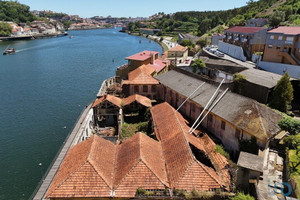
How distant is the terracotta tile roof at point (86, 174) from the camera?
1620 centimetres

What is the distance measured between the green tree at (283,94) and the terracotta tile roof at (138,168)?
15.9 m

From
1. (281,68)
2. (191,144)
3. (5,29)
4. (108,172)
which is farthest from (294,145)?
(5,29)

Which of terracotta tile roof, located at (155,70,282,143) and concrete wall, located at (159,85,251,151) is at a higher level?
terracotta tile roof, located at (155,70,282,143)

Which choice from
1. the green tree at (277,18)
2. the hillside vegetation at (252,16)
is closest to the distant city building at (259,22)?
the hillside vegetation at (252,16)

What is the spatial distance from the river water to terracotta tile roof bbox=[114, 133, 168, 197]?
12399 mm

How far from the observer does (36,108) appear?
4478 centimetres

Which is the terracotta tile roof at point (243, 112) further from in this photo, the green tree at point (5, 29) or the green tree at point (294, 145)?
the green tree at point (5, 29)

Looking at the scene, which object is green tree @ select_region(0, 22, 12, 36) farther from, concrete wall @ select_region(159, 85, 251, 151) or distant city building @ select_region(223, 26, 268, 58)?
concrete wall @ select_region(159, 85, 251, 151)

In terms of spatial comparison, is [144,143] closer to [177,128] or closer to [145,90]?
[177,128]

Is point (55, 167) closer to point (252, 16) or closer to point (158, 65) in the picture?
point (158, 65)

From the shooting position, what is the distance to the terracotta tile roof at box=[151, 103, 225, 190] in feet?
54.8

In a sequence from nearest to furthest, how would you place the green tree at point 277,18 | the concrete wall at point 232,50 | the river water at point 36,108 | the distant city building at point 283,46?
the river water at point 36,108
the distant city building at point 283,46
the concrete wall at point 232,50
the green tree at point 277,18

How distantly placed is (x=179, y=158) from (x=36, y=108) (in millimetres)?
35346

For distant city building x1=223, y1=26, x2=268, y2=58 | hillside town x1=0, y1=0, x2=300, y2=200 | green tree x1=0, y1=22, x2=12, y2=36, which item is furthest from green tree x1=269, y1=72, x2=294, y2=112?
green tree x1=0, y1=22, x2=12, y2=36
